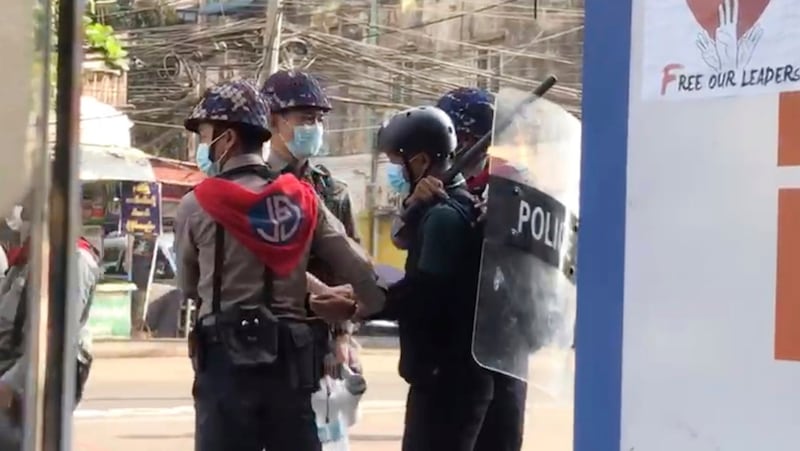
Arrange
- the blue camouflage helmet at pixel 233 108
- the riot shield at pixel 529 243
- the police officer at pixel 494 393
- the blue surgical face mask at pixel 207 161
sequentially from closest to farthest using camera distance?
1. the riot shield at pixel 529 243
2. the blue camouflage helmet at pixel 233 108
3. the blue surgical face mask at pixel 207 161
4. the police officer at pixel 494 393

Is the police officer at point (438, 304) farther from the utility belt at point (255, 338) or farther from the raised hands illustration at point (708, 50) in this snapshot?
the raised hands illustration at point (708, 50)

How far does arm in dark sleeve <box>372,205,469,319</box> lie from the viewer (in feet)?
12.2

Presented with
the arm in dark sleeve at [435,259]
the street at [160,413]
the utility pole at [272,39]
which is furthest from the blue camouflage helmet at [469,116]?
the utility pole at [272,39]

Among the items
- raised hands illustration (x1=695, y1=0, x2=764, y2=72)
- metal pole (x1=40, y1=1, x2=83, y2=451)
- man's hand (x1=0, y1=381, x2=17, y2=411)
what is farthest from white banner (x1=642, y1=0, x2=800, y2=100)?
man's hand (x1=0, y1=381, x2=17, y2=411)

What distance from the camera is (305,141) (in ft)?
14.4

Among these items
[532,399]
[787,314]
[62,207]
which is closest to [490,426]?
[532,399]

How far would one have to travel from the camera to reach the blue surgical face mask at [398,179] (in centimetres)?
421

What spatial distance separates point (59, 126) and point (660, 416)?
3.21 ft

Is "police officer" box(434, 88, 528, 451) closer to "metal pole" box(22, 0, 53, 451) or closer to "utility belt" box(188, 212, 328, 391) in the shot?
"utility belt" box(188, 212, 328, 391)

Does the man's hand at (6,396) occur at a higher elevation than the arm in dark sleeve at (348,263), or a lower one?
higher

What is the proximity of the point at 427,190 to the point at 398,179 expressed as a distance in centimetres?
55

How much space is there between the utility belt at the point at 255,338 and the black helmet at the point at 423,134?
2.23 feet

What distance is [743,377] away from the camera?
4.83 ft

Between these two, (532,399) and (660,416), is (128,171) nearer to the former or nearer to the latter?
(532,399)
